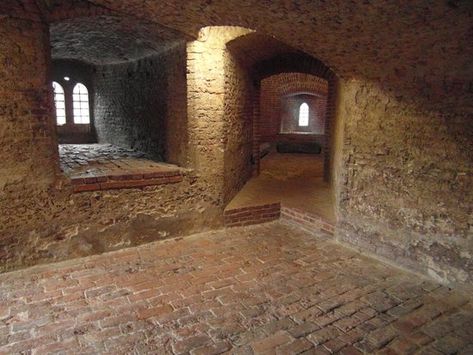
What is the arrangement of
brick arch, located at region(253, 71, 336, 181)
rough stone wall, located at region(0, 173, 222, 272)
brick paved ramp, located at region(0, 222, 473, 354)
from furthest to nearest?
brick arch, located at region(253, 71, 336, 181) → rough stone wall, located at region(0, 173, 222, 272) → brick paved ramp, located at region(0, 222, 473, 354)

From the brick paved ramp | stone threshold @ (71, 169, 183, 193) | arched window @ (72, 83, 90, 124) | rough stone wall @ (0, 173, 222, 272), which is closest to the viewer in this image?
the brick paved ramp

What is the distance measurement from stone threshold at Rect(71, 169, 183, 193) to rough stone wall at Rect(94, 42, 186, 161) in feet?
1.85

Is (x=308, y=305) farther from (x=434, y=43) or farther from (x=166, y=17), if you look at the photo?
(x=166, y=17)

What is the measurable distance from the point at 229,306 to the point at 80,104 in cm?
696

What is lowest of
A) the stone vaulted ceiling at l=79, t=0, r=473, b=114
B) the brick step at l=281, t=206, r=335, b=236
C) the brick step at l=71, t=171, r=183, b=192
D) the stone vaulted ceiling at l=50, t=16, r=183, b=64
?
the brick step at l=281, t=206, r=335, b=236

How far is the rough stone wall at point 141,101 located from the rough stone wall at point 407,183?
2425 millimetres

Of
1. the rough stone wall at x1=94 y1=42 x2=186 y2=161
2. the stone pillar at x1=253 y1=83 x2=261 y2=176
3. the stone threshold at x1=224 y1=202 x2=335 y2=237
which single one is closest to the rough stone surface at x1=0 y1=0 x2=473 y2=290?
the stone threshold at x1=224 y1=202 x2=335 y2=237

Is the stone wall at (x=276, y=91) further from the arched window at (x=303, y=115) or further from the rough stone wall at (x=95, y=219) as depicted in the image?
the rough stone wall at (x=95, y=219)

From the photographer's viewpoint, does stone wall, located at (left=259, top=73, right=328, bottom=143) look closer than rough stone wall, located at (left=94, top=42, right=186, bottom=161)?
No

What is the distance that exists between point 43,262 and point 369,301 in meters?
3.52

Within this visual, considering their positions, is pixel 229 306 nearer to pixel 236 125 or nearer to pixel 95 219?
pixel 95 219

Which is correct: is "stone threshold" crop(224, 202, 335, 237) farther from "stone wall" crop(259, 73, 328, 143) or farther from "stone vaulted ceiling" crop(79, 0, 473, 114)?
"stone wall" crop(259, 73, 328, 143)

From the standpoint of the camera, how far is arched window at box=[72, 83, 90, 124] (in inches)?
322

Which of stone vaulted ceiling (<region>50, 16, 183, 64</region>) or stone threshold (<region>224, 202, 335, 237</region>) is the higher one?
stone vaulted ceiling (<region>50, 16, 183, 64</region>)
